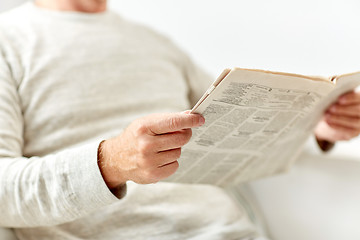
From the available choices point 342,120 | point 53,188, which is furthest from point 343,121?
point 53,188

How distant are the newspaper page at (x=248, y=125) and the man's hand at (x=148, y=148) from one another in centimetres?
4

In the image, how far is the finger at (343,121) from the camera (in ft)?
2.97

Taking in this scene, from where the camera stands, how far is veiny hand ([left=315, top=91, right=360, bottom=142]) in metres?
0.87

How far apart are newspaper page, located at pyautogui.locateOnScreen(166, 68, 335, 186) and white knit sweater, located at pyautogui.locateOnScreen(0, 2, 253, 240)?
0.32 ft

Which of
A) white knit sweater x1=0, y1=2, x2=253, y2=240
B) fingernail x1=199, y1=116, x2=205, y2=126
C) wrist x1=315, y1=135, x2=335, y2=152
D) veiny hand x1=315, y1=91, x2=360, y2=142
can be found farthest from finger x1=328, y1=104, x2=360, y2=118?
fingernail x1=199, y1=116, x2=205, y2=126

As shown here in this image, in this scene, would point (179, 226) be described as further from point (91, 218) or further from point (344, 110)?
point (344, 110)

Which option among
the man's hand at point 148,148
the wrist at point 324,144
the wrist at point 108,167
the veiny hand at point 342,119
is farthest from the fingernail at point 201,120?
the wrist at point 324,144

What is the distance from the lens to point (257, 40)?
1.30 m

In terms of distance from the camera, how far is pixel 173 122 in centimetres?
58

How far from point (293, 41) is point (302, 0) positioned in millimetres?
110

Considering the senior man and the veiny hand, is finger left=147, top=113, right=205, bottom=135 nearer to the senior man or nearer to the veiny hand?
the senior man

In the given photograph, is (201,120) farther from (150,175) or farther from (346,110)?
(346,110)

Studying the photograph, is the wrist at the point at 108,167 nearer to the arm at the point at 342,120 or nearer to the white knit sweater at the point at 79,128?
the white knit sweater at the point at 79,128

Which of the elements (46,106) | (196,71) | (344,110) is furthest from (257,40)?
(46,106)
